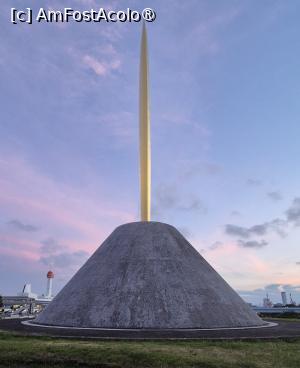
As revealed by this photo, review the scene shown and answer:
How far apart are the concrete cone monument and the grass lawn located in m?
9.35

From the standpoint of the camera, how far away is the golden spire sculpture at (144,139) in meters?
41.7

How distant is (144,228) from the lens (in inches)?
1476

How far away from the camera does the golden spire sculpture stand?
137ft

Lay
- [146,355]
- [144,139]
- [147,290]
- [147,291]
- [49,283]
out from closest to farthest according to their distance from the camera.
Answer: [146,355], [147,291], [147,290], [144,139], [49,283]

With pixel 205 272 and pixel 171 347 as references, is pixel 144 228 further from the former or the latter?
pixel 171 347

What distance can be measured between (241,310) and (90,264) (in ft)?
46.8

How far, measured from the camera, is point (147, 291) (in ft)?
94.6

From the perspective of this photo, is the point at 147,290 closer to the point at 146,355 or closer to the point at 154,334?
the point at 154,334

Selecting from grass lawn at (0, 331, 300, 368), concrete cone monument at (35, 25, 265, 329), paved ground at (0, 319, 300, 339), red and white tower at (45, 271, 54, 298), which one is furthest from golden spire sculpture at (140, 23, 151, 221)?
red and white tower at (45, 271, 54, 298)

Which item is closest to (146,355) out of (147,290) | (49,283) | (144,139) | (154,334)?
(154,334)

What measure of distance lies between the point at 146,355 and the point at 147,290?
1439 centimetres

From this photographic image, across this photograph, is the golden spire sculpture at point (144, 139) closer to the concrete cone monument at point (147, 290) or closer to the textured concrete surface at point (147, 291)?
the concrete cone monument at point (147, 290)

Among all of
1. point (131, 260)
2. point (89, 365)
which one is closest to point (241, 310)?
point (131, 260)

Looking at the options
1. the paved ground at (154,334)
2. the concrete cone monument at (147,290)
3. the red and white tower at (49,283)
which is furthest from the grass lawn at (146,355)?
the red and white tower at (49,283)
